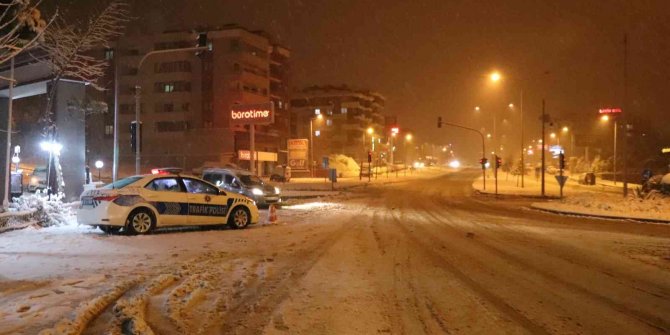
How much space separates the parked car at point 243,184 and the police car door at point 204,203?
24.9ft

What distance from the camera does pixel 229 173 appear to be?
23.7m

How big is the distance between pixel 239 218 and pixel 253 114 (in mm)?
21567

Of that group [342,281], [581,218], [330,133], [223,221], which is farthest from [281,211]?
[330,133]

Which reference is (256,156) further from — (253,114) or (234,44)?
(253,114)

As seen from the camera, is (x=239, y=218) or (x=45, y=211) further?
(x=239, y=218)

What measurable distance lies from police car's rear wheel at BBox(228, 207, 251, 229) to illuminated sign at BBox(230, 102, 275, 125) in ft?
65.4

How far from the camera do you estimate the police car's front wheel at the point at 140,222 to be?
13.8 m

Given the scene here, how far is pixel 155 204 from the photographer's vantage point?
46.4 feet

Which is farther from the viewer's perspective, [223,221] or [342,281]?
[223,221]

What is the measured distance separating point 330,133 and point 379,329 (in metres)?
115

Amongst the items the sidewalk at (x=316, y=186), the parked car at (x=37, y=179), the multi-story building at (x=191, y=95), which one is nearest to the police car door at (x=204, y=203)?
the sidewalk at (x=316, y=186)

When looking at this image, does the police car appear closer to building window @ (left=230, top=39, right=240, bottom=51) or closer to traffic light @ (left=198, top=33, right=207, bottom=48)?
traffic light @ (left=198, top=33, right=207, bottom=48)

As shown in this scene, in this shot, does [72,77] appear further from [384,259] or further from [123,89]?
[123,89]

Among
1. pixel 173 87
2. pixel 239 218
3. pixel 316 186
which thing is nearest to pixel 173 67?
pixel 173 87
